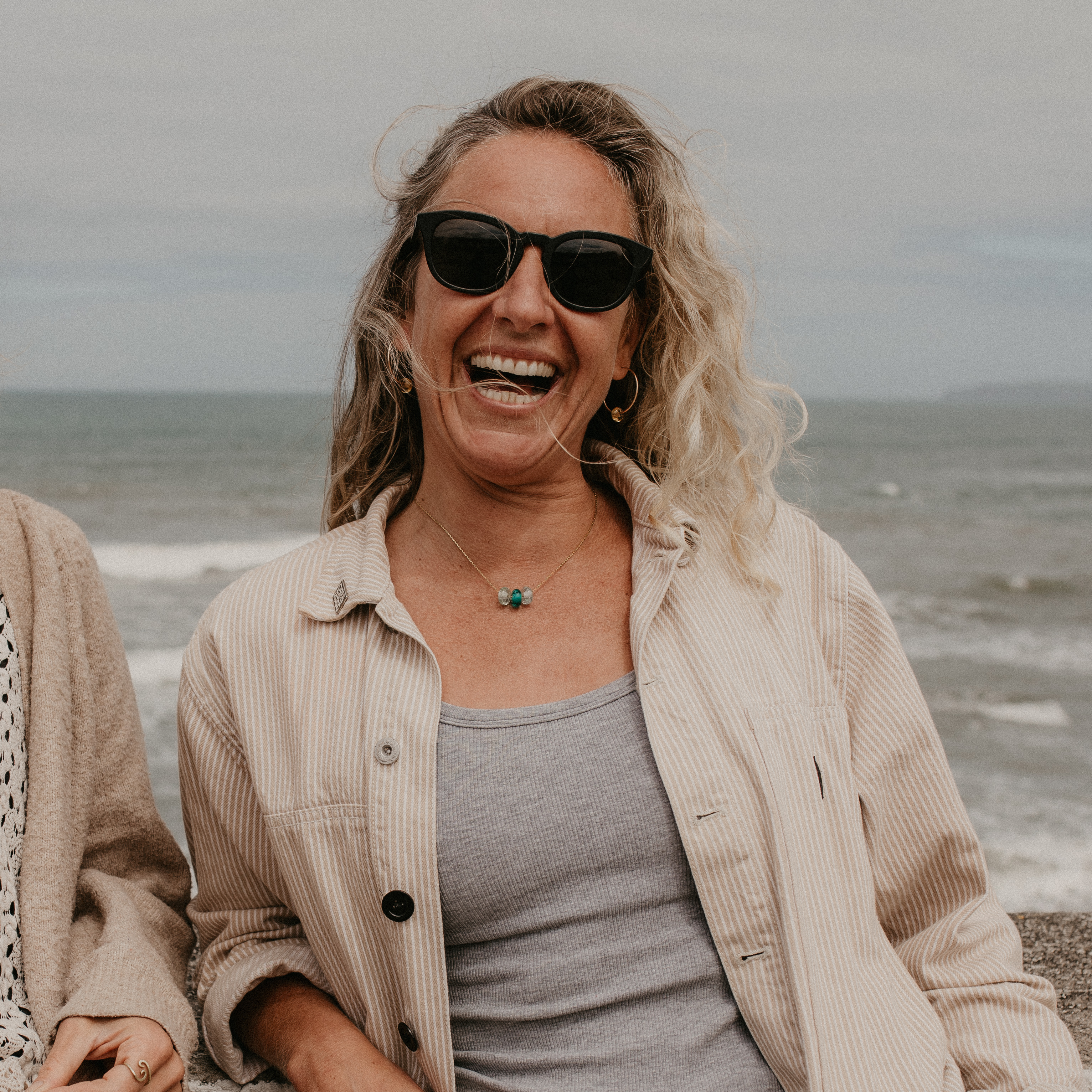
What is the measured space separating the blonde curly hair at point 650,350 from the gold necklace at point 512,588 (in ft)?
0.55

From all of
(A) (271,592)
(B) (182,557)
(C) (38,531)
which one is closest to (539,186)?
(A) (271,592)

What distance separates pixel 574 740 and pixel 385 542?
23.2 inches

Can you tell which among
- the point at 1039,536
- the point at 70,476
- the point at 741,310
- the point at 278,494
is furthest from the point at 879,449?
the point at 741,310

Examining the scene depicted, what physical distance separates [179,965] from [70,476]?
32.5 meters

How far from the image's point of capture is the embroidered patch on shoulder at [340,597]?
2027mm

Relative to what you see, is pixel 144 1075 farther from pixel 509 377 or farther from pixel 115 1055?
pixel 509 377

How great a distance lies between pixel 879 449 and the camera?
150 ft

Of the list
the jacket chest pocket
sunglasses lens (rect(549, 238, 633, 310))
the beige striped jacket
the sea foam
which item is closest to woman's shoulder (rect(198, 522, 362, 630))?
the beige striped jacket

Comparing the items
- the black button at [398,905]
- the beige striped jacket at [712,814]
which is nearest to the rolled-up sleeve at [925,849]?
the beige striped jacket at [712,814]

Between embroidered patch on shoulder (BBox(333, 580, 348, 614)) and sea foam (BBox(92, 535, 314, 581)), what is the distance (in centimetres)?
1493

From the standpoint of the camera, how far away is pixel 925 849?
2.10 meters

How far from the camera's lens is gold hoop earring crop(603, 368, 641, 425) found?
241 centimetres

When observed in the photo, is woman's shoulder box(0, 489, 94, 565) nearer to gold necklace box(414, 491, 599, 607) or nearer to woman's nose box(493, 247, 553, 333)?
gold necklace box(414, 491, 599, 607)

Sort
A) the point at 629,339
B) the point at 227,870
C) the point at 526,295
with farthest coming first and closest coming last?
the point at 629,339, the point at 227,870, the point at 526,295
